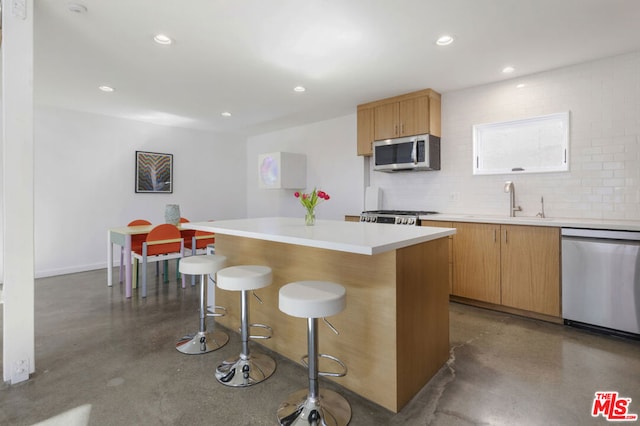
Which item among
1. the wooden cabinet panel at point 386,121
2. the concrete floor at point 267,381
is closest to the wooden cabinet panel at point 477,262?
the concrete floor at point 267,381

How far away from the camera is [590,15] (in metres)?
2.37

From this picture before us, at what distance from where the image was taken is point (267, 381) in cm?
204

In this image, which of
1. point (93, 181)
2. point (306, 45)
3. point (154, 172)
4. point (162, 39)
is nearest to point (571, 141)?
point (306, 45)

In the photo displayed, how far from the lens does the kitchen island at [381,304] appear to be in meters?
1.72

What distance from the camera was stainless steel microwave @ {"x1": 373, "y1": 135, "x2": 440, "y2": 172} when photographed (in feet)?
12.8

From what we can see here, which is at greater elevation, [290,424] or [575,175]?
[575,175]

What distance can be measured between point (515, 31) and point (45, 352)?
4.40 meters

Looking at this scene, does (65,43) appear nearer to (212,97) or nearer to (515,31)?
(212,97)

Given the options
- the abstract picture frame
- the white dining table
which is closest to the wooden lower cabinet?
the white dining table

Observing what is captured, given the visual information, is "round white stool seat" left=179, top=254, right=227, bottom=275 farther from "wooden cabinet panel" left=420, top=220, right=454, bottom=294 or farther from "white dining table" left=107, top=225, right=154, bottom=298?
"wooden cabinet panel" left=420, top=220, right=454, bottom=294

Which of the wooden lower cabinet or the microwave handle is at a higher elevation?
the microwave handle

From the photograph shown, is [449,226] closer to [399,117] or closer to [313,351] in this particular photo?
[399,117]

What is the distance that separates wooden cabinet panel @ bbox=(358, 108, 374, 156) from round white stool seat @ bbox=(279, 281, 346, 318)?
311cm

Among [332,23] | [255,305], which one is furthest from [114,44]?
[255,305]
